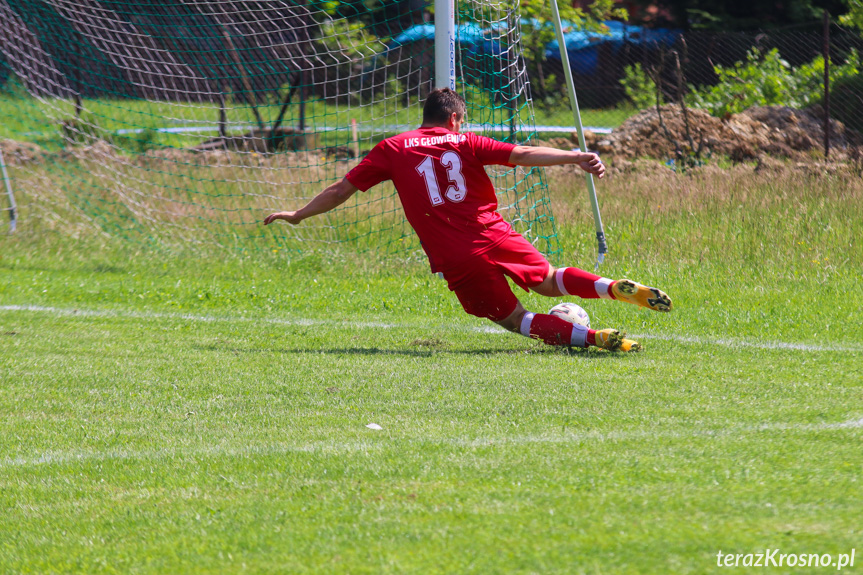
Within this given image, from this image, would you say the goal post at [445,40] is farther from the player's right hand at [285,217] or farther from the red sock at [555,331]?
the red sock at [555,331]

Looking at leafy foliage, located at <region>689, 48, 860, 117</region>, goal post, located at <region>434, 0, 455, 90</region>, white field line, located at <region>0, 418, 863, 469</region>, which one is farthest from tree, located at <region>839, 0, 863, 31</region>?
white field line, located at <region>0, 418, 863, 469</region>

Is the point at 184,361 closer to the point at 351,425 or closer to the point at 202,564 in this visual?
the point at 351,425

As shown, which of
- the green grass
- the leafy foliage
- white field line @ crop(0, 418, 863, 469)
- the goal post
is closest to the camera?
white field line @ crop(0, 418, 863, 469)

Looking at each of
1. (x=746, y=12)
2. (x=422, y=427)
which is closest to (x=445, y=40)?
(x=422, y=427)

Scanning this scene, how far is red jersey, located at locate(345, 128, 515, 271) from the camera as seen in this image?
594 cm

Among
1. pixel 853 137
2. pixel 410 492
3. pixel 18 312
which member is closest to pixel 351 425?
pixel 410 492

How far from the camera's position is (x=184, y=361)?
5.89 meters

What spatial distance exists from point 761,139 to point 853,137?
1897 mm

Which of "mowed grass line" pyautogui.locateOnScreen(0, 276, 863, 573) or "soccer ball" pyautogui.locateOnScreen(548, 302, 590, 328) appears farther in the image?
"soccer ball" pyautogui.locateOnScreen(548, 302, 590, 328)

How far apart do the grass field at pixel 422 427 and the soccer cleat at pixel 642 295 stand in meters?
0.33

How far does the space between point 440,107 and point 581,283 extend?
1.57 metres

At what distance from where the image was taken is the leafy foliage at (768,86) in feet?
55.7

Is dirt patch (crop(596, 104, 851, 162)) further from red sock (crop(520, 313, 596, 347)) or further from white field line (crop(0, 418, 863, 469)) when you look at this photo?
white field line (crop(0, 418, 863, 469))

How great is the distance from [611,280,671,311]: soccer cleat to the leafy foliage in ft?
39.2
